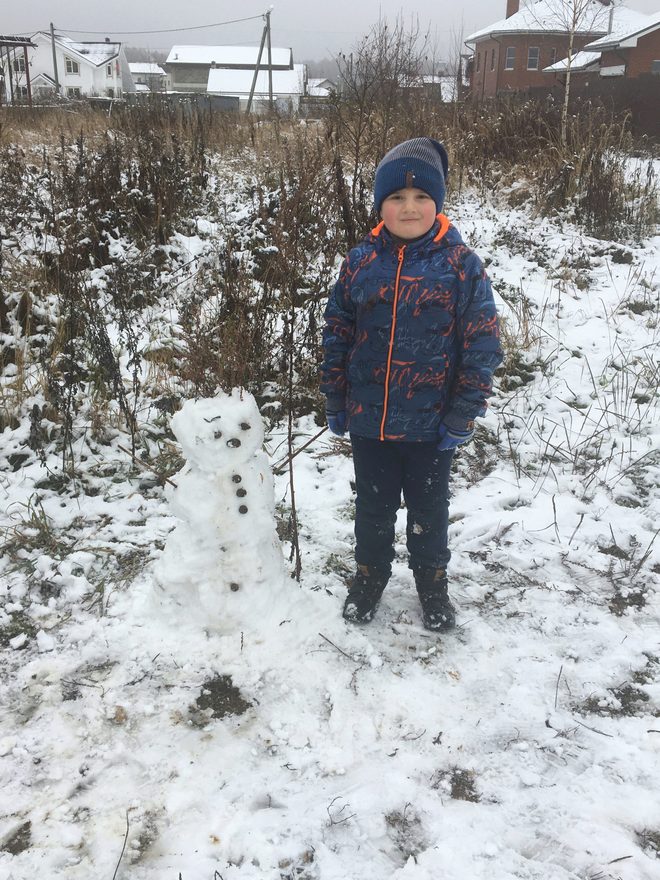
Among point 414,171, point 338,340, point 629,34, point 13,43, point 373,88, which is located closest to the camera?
point 414,171

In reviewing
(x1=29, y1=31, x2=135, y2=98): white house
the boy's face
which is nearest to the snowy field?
the boy's face

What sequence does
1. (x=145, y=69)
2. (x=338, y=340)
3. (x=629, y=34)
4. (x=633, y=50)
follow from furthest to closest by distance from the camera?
(x=145, y=69)
(x=633, y=50)
(x=629, y=34)
(x=338, y=340)

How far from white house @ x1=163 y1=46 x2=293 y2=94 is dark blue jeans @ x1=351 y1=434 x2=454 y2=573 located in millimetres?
64133

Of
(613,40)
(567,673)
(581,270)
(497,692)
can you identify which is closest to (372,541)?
(497,692)

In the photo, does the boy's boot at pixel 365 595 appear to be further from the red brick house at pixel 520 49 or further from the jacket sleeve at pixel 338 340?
the red brick house at pixel 520 49

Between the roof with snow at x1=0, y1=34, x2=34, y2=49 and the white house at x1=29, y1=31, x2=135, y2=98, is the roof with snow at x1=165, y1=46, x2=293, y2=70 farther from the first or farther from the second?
the roof with snow at x1=0, y1=34, x2=34, y2=49

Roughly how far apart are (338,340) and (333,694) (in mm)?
1223

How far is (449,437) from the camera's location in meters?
2.00

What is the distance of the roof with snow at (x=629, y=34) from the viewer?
27.3m

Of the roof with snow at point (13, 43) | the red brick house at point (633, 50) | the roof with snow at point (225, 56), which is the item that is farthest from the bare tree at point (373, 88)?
the roof with snow at point (225, 56)

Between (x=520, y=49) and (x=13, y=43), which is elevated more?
(x=520, y=49)

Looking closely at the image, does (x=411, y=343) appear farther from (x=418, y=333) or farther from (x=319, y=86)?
(x=319, y=86)

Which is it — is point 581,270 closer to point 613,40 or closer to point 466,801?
point 466,801

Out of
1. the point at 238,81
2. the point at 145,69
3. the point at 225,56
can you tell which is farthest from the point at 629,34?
the point at 145,69
